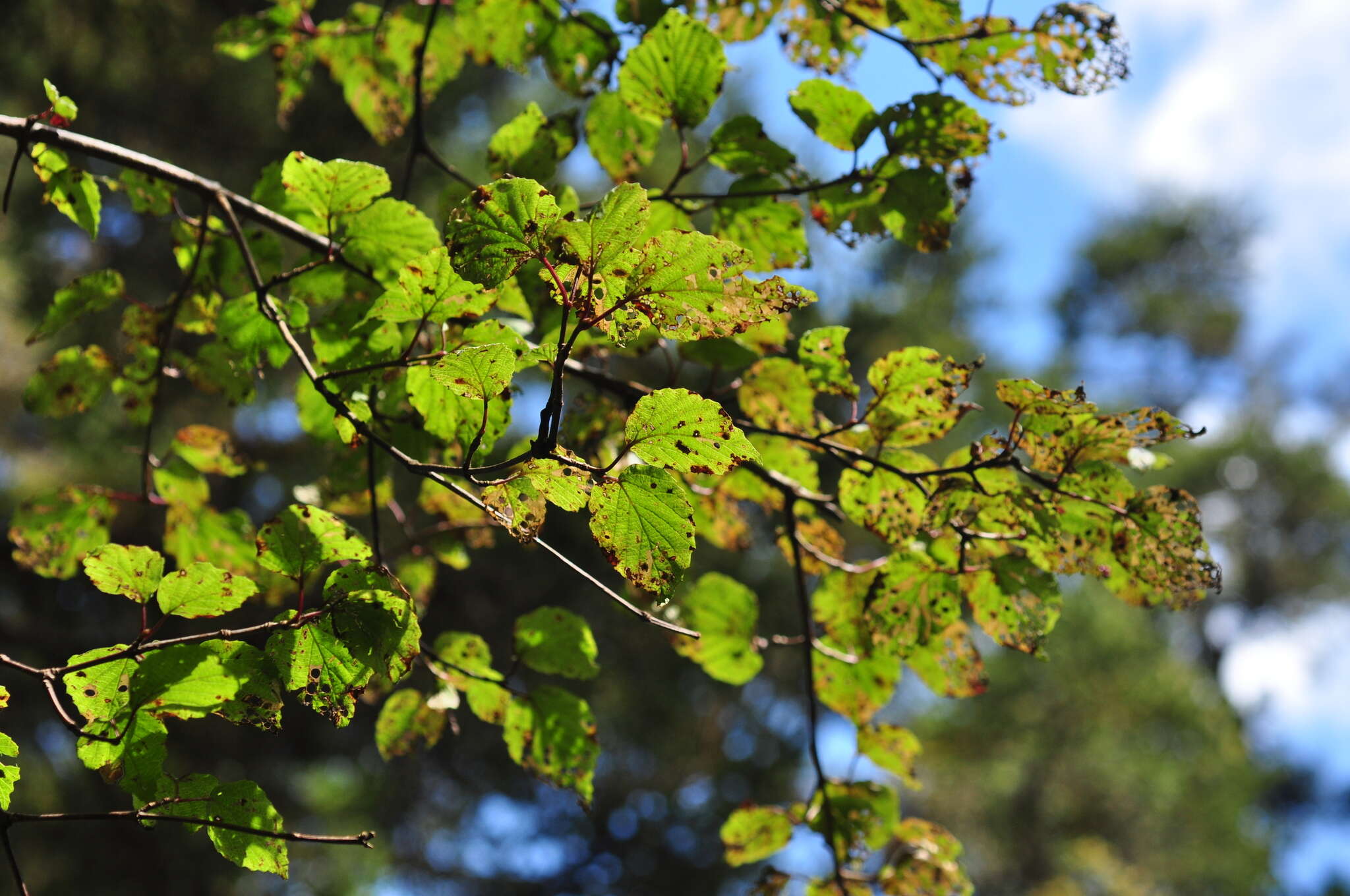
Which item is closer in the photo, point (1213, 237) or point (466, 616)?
point (466, 616)

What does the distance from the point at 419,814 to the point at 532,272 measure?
493cm

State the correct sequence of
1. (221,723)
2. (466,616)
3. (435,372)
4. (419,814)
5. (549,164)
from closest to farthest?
(435,372)
(549,164)
(221,723)
(466,616)
(419,814)

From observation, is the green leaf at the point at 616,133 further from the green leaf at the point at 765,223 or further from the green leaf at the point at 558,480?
the green leaf at the point at 558,480

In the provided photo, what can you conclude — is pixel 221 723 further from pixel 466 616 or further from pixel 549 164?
pixel 549 164

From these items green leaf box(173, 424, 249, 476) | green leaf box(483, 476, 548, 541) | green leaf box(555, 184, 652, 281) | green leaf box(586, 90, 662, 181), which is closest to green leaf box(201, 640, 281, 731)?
green leaf box(483, 476, 548, 541)

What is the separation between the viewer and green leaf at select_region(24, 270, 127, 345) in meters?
0.59

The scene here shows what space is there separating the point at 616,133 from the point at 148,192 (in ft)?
1.12

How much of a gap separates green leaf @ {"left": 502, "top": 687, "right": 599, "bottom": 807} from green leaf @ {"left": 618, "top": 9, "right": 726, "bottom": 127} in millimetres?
413

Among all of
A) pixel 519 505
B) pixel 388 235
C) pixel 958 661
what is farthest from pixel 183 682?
pixel 958 661

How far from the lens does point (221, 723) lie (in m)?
3.77

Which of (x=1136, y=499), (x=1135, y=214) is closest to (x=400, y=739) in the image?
(x=1136, y=499)

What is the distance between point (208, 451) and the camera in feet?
2.30

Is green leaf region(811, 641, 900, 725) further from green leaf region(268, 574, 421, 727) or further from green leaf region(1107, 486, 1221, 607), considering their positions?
green leaf region(268, 574, 421, 727)

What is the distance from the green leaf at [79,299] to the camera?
1.93ft
